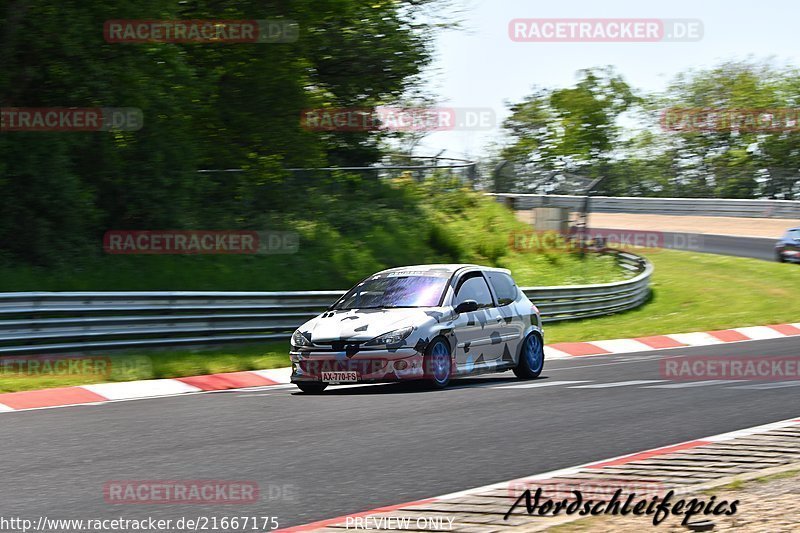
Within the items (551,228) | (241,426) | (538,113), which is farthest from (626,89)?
(241,426)

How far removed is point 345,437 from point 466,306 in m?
4.40

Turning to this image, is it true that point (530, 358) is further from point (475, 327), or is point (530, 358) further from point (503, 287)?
point (475, 327)

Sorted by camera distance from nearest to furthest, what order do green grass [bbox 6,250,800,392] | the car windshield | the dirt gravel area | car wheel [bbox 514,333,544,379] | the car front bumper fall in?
the car front bumper < the car windshield < car wheel [bbox 514,333,544,379] < green grass [bbox 6,250,800,392] < the dirt gravel area

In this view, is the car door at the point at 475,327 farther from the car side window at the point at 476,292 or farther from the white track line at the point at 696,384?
the white track line at the point at 696,384

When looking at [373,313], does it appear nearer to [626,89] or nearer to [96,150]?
[96,150]

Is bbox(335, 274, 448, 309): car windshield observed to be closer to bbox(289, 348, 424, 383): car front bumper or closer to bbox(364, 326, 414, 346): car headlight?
bbox(364, 326, 414, 346): car headlight

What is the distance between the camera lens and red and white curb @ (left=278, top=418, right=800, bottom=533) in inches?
222

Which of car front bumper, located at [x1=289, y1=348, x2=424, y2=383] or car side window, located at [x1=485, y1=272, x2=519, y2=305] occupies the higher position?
car side window, located at [x1=485, y1=272, x2=519, y2=305]

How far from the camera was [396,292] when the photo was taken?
1277 cm

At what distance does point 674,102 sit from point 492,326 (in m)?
74.7

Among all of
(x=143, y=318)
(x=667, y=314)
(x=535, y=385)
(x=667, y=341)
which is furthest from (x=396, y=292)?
(x=667, y=314)

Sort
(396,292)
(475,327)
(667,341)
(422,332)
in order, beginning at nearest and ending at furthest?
(422,332), (475,327), (396,292), (667,341)

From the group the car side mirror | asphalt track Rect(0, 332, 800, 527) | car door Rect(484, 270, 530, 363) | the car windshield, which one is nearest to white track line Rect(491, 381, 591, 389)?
asphalt track Rect(0, 332, 800, 527)

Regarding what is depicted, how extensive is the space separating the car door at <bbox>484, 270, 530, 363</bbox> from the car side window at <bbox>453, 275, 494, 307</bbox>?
0.49ft
